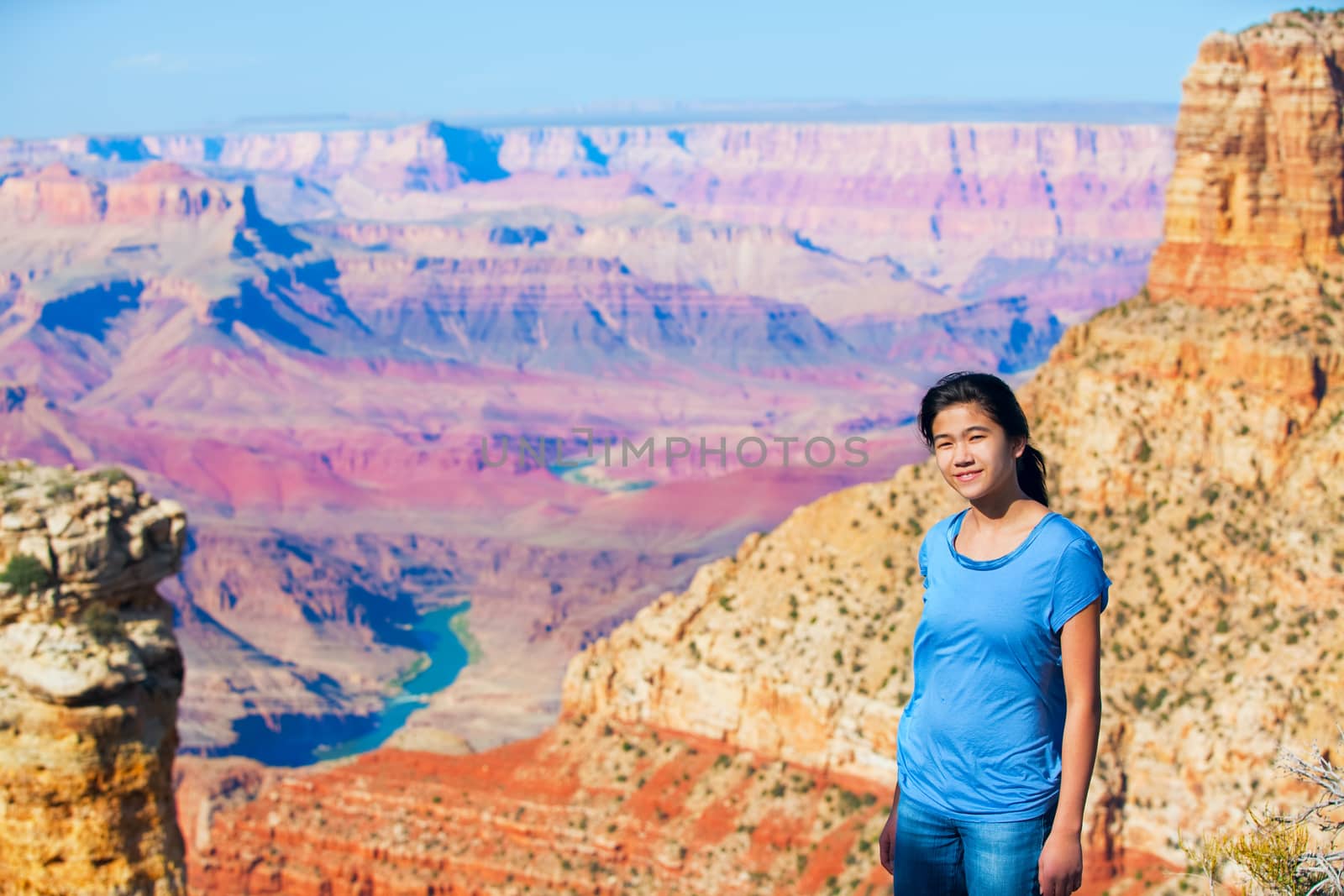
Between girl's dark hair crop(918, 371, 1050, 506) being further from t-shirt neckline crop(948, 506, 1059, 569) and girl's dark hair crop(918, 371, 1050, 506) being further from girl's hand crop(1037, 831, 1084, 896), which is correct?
girl's hand crop(1037, 831, 1084, 896)

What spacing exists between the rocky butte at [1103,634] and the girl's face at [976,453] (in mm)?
25270

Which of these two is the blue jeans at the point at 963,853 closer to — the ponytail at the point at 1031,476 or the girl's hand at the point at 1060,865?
the girl's hand at the point at 1060,865

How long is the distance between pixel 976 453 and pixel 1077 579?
91cm

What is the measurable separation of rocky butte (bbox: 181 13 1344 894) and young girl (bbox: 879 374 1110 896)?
2484cm

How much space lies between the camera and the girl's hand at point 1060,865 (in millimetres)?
7742

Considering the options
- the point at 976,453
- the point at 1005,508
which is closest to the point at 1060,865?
the point at 1005,508

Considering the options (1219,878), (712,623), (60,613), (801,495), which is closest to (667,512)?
(801,495)

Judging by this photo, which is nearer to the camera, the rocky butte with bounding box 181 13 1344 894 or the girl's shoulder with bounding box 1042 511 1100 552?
the girl's shoulder with bounding box 1042 511 1100 552

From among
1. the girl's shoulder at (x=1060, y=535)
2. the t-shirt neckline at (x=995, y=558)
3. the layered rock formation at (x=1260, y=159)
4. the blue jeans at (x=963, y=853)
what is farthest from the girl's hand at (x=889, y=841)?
the layered rock formation at (x=1260, y=159)

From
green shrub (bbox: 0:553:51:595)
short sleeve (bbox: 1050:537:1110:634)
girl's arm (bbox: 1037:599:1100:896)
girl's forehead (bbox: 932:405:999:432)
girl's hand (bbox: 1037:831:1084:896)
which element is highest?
girl's forehead (bbox: 932:405:999:432)

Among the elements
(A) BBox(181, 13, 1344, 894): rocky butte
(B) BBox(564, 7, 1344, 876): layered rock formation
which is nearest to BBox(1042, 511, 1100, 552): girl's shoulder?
(B) BBox(564, 7, 1344, 876): layered rock formation

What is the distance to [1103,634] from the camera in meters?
37.3

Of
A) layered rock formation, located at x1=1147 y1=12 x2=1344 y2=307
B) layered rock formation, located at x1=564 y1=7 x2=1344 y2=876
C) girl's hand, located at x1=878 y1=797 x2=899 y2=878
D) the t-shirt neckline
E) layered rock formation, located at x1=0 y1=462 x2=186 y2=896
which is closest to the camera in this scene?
the t-shirt neckline

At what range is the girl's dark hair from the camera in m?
8.27
